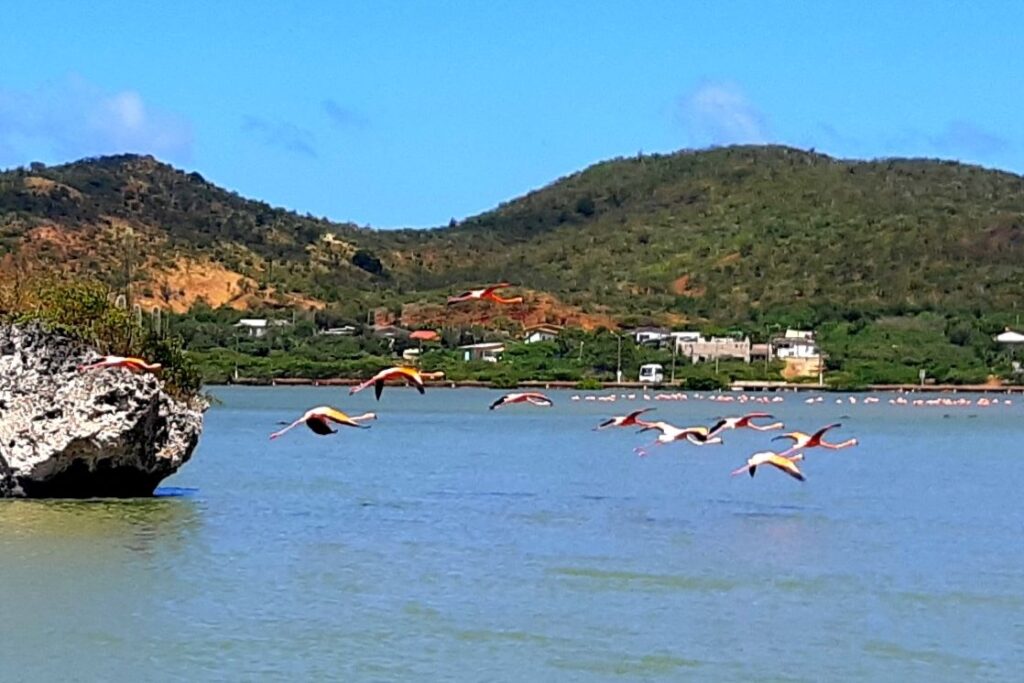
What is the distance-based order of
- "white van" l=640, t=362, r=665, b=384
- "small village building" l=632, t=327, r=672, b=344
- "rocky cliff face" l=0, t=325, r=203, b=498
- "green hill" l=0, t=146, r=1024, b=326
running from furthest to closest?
"green hill" l=0, t=146, r=1024, b=326
"small village building" l=632, t=327, r=672, b=344
"white van" l=640, t=362, r=665, b=384
"rocky cliff face" l=0, t=325, r=203, b=498

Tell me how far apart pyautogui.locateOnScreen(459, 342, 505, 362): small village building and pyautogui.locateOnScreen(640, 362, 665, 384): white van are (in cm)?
809

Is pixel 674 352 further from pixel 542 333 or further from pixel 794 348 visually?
pixel 542 333

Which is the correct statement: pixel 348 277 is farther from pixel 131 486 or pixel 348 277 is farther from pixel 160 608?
pixel 160 608

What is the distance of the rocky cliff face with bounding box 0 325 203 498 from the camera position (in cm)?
2686

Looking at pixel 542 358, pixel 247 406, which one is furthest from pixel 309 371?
pixel 247 406

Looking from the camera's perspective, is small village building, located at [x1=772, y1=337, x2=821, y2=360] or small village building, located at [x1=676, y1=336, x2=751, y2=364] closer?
small village building, located at [x1=772, y1=337, x2=821, y2=360]

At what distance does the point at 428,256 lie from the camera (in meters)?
142

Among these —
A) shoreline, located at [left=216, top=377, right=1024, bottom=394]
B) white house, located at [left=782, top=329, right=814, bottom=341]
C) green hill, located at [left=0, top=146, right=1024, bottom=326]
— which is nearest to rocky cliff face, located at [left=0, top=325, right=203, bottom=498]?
green hill, located at [left=0, top=146, right=1024, bottom=326]

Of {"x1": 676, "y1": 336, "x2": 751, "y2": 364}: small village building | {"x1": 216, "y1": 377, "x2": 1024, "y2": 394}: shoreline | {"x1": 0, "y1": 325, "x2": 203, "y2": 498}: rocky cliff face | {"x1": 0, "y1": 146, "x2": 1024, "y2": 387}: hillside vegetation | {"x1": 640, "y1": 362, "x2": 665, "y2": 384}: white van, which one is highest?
{"x1": 0, "y1": 146, "x2": 1024, "y2": 387}: hillside vegetation

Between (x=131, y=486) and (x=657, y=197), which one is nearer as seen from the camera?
(x=131, y=486)

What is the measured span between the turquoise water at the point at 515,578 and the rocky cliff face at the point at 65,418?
50 cm

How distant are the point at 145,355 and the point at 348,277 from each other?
96.3 meters

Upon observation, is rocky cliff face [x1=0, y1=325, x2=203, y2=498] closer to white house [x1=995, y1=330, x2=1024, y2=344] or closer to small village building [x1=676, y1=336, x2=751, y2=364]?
small village building [x1=676, y1=336, x2=751, y2=364]

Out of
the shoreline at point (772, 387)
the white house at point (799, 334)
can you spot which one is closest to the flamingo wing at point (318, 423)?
the shoreline at point (772, 387)
